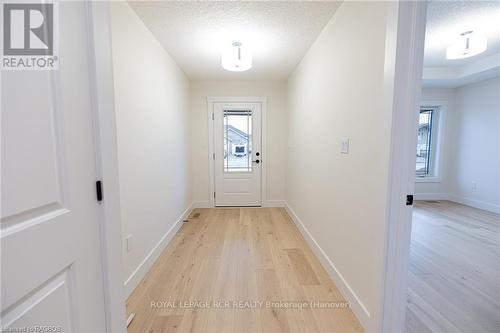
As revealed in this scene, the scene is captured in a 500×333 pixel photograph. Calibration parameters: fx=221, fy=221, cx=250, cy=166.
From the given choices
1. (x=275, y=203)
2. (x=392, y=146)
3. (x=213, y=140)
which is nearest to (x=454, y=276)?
(x=392, y=146)

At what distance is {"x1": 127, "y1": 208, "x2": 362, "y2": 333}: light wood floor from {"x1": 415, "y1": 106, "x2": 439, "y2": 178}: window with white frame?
3840 mm

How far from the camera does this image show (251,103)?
4.11 meters

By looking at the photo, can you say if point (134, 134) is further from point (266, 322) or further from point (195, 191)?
point (195, 191)

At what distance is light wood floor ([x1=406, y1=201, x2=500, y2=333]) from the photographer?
1.49 metres

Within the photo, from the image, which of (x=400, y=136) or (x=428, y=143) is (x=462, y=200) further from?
(x=400, y=136)

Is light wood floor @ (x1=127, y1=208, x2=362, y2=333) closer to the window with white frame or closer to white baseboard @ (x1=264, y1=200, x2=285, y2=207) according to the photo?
white baseboard @ (x1=264, y1=200, x2=285, y2=207)

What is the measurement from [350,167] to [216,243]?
1823 mm

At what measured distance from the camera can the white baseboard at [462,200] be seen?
3.94 meters

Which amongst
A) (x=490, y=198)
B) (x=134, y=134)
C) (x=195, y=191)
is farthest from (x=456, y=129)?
(x=134, y=134)

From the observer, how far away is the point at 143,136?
207 centimetres

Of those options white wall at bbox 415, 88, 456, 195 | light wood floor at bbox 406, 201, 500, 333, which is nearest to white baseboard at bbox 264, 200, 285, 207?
light wood floor at bbox 406, 201, 500, 333

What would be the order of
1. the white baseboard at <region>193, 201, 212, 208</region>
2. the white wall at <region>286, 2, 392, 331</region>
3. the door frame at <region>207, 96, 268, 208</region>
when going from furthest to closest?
the white baseboard at <region>193, 201, 212, 208</region> < the door frame at <region>207, 96, 268, 208</region> < the white wall at <region>286, 2, 392, 331</region>

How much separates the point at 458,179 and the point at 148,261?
5.79 meters

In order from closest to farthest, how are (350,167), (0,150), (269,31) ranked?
(0,150)
(350,167)
(269,31)
